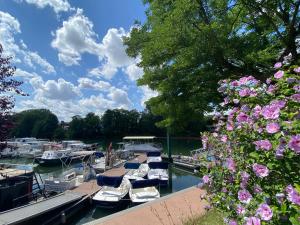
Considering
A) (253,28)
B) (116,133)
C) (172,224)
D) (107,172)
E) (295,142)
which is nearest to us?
(295,142)

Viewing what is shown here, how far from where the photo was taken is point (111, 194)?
16.4 meters

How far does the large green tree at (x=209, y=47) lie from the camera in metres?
8.35

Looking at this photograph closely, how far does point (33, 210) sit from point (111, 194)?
480 centimetres

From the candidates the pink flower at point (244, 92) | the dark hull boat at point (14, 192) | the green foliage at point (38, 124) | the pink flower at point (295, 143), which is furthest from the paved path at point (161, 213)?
the green foliage at point (38, 124)

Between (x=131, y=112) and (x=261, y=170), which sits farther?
(x=131, y=112)

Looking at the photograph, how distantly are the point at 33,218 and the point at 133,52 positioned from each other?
26.6 ft

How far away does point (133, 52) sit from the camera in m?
13.8

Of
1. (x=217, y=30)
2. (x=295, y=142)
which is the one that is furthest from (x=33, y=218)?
(x=295, y=142)

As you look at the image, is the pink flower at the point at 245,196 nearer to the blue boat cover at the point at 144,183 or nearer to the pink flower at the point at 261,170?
the pink flower at the point at 261,170

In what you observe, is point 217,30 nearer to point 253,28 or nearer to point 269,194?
point 253,28

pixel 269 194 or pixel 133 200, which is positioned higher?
pixel 269 194

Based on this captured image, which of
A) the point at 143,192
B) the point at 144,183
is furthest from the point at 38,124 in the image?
the point at 143,192

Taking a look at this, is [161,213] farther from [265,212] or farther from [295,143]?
[295,143]

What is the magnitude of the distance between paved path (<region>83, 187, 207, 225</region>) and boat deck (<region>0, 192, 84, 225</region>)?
4.60 metres
